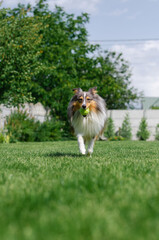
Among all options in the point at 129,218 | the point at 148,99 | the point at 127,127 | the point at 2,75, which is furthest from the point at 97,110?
the point at 148,99

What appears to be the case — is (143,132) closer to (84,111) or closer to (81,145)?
(81,145)

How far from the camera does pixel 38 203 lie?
2225 mm

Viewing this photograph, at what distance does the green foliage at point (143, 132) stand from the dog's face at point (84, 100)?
718 inches

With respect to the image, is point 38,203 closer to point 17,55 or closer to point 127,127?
point 17,55

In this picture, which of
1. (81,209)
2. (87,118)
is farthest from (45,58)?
(81,209)

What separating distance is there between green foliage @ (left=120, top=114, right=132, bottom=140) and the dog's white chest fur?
56.5 ft

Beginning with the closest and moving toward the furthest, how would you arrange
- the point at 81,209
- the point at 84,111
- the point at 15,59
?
the point at 81,209, the point at 84,111, the point at 15,59

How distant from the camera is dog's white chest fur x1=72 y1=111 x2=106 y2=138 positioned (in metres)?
6.05

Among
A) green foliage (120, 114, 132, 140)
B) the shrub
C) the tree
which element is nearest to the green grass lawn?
the tree

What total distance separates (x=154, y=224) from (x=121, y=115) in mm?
23106

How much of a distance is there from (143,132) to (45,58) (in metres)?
9.22

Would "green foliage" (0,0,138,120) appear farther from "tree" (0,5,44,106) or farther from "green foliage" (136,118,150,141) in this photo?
"green foliage" (136,118,150,141)

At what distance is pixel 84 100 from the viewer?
5.71m

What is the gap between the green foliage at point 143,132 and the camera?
77.6ft
